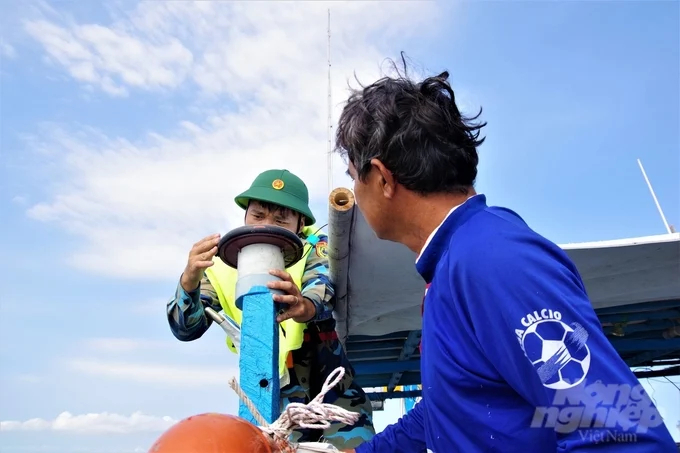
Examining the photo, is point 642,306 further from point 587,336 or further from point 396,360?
point 587,336

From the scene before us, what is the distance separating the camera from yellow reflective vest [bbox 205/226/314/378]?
84.9 inches

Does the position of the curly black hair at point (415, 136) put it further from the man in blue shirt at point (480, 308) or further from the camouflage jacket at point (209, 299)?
the camouflage jacket at point (209, 299)

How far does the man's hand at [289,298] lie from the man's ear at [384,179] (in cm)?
40

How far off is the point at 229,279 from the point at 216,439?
139cm

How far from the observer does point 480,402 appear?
106cm

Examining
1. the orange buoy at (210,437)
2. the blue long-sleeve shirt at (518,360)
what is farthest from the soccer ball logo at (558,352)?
the orange buoy at (210,437)

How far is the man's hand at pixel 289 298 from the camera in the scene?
1545 millimetres

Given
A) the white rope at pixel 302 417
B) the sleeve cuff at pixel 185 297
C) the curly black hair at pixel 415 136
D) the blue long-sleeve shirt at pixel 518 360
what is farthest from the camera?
the sleeve cuff at pixel 185 297

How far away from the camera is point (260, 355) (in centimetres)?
144

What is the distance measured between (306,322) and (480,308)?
3.70 feet

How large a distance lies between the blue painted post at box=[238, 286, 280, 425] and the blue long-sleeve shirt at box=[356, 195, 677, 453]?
1.39 ft

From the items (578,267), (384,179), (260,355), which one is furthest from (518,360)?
(578,267)

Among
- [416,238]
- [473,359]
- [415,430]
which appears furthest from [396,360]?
[473,359]

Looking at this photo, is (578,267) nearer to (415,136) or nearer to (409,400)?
(415,136)
